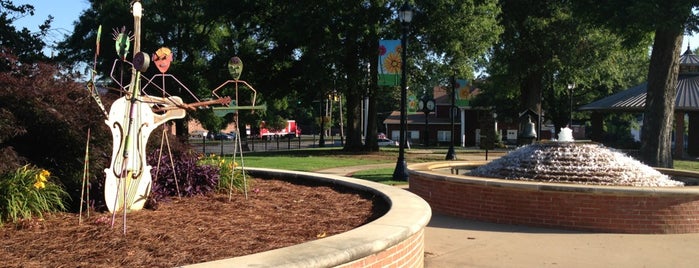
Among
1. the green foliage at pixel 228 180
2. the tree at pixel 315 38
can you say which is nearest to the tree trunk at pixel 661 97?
the tree at pixel 315 38

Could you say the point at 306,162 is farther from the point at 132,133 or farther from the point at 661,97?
the point at 132,133

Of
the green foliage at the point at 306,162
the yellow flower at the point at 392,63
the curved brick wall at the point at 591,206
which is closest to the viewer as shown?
the curved brick wall at the point at 591,206

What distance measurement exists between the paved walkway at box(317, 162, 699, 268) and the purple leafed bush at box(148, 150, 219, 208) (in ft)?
10.0

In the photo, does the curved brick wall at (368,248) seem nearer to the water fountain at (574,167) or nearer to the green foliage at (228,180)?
the green foliage at (228,180)

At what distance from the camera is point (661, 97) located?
68.7 ft

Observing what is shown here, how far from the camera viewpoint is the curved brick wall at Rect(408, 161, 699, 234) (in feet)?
27.3

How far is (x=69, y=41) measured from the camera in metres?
39.2

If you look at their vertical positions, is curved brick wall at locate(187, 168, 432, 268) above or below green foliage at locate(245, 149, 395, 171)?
above

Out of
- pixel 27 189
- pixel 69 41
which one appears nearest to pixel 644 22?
pixel 27 189

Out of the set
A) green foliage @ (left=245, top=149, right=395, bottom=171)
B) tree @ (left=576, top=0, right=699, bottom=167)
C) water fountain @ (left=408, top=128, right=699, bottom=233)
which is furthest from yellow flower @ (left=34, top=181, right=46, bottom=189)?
→ tree @ (left=576, top=0, right=699, bottom=167)

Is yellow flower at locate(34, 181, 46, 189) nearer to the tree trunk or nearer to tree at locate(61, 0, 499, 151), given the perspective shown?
tree at locate(61, 0, 499, 151)

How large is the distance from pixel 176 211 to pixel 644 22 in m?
18.6

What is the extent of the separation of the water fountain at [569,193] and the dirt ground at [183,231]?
98.4 inches

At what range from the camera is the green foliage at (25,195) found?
5.25 m
